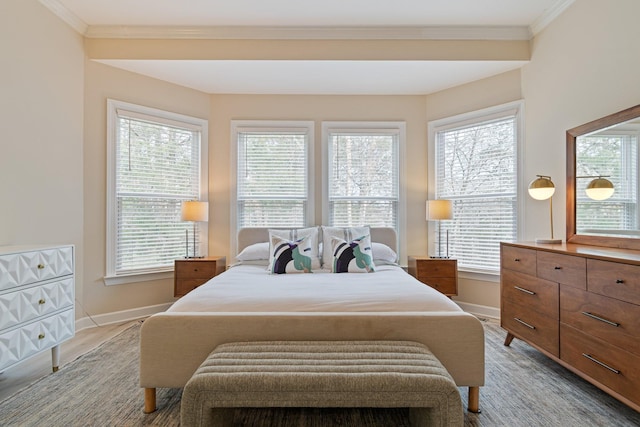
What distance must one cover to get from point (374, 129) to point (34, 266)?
352cm

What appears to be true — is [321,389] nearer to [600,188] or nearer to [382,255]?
[382,255]

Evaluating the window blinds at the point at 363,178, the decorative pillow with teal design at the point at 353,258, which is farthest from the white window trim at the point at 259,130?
the decorative pillow with teal design at the point at 353,258

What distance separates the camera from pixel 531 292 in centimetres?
238

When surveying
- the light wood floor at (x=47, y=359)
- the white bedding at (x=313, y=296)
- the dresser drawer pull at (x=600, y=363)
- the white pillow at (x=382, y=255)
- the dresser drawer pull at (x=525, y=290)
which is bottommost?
the light wood floor at (x=47, y=359)

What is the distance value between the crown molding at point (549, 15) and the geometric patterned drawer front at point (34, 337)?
487cm

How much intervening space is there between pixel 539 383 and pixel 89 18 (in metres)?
4.97

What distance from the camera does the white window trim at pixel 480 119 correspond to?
3.29 meters

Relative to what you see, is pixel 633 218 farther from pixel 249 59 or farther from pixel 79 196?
pixel 79 196

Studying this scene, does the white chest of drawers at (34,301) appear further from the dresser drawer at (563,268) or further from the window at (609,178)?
the window at (609,178)

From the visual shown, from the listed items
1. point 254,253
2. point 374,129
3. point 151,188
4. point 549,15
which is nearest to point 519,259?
point 374,129

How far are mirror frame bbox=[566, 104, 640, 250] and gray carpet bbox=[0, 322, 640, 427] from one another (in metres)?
1.01

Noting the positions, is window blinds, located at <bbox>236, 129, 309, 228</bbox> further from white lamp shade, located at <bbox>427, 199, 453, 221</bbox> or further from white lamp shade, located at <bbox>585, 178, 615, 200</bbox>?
white lamp shade, located at <bbox>585, 178, 615, 200</bbox>

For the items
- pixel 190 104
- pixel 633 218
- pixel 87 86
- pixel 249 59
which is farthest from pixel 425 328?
pixel 87 86

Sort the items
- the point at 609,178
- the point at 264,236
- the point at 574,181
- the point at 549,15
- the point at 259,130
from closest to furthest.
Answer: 1. the point at 609,178
2. the point at 574,181
3. the point at 549,15
4. the point at 264,236
5. the point at 259,130
